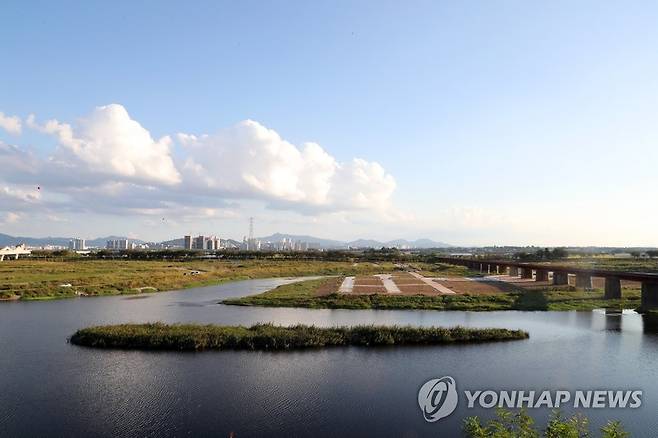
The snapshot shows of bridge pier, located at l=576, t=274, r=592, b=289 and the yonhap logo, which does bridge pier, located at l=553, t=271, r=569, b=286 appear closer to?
bridge pier, located at l=576, t=274, r=592, b=289

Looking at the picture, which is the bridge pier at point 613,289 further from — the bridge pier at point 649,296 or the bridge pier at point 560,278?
the bridge pier at point 560,278

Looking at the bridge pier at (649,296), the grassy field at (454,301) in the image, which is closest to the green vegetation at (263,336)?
the grassy field at (454,301)

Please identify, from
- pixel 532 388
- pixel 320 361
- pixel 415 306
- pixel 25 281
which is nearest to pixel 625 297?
pixel 415 306

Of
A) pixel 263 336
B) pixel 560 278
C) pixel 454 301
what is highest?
pixel 560 278

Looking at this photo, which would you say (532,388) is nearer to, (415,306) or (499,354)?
(499,354)

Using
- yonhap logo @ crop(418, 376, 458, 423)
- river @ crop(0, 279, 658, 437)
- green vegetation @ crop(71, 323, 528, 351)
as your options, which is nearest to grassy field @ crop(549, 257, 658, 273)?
river @ crop(0, 279, 658, 437)

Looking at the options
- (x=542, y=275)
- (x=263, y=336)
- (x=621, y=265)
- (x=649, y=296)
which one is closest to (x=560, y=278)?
(x=542, y=275)

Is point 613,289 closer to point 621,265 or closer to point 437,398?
point 437,398
